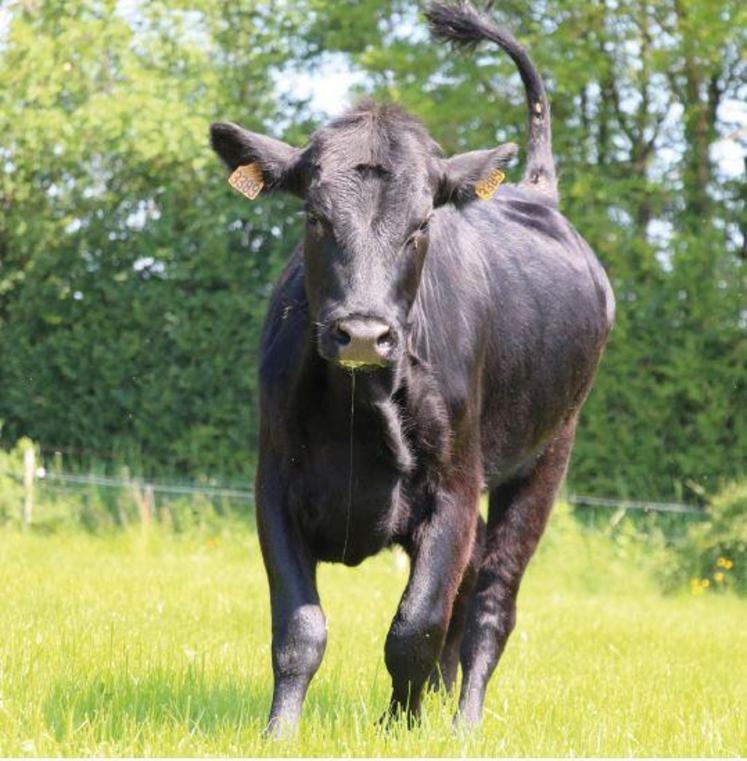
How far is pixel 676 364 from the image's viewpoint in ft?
46.2

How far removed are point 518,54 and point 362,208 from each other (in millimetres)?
3387

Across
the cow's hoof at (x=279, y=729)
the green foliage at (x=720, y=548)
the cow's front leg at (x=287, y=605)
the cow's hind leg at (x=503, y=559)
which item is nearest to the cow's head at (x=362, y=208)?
the cow's front leg at (x=287, y=605)

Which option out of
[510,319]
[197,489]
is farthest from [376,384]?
[197,489]

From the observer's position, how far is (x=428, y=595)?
4.77m

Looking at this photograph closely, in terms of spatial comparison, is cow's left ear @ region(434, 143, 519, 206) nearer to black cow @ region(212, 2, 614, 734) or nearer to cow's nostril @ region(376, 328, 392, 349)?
black cow @ region(212, 2, 614, 734)

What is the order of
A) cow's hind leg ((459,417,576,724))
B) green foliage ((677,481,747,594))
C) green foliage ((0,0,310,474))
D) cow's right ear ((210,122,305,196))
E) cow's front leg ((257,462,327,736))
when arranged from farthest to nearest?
green foliage ((0,0,310,474)) → green foliage ((677,481,747,594)) → cow's hind leg ((459,417,576,724)) → cow's right ear ((210,122,305,196)) → cow's front leg ((257,462,327,736))

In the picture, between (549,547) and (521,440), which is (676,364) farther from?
(521,440)

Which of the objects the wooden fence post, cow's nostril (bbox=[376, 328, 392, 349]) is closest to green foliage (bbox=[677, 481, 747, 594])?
the wooden fence post

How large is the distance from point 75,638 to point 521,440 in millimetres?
2030

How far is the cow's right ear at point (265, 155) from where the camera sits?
16.2 feet

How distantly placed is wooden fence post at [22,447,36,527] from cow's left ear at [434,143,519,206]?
9630 millimetres

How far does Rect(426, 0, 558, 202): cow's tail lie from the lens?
24.4 feet

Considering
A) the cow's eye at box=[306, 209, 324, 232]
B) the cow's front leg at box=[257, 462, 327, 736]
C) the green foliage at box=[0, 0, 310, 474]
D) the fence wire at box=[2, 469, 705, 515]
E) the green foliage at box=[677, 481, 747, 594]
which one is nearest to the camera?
the cow's front leg at box=[257, 462, 327, 736]

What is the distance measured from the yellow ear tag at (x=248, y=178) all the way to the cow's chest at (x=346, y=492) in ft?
2.95
